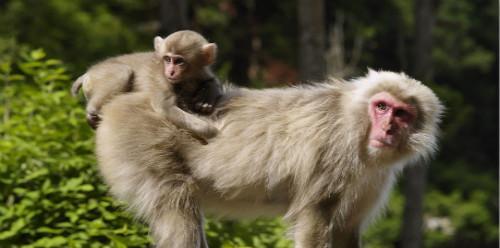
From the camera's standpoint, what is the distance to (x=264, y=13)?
1755 centimetres

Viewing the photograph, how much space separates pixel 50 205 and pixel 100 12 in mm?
10753

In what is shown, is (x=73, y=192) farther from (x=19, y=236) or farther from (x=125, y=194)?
(x=125, y=194)

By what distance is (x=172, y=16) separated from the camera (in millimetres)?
10969

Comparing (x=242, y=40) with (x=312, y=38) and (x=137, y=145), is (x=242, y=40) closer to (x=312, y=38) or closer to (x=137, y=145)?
(x=312, y=38)

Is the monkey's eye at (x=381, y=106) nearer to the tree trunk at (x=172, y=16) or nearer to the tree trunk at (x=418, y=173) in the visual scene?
the tree trunk at (x=172, y=16)

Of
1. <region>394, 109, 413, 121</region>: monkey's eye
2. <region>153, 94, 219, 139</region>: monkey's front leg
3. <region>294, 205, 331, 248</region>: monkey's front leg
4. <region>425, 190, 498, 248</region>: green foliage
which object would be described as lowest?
<region>425, 190, 498, 248</region>: green foliage

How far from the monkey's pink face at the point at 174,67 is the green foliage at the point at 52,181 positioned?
1.03 m

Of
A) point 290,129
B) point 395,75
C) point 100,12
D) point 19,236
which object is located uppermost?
point 100,12

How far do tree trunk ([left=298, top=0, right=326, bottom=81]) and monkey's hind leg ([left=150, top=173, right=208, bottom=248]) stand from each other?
5726 millimetres

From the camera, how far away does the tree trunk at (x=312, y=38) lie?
10.6 metres

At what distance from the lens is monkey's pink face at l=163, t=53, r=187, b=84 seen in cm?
495

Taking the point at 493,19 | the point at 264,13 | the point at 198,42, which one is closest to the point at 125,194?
the point at 198,42

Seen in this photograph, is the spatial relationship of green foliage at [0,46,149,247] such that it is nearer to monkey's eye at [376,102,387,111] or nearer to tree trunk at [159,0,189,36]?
monkey's eye at [376,102,387,111]

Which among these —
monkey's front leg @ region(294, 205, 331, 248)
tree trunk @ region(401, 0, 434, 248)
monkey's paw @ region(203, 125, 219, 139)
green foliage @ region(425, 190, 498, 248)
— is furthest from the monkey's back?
green foliage @ region(425, 190, 498, 248)
